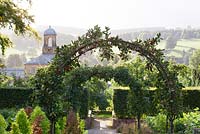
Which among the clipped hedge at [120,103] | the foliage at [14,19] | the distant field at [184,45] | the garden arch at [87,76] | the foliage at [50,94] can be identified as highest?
the foliage at [14,19]

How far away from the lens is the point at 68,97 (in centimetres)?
1486

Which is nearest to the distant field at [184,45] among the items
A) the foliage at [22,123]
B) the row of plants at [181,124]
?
the row of plants at [181,124]

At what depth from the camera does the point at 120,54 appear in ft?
29.6

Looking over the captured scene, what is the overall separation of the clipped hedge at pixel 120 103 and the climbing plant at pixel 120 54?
10.7 m

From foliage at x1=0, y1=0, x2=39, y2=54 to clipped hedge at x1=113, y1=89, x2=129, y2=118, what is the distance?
4841 millimetres

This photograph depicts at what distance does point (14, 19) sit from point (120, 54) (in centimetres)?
982

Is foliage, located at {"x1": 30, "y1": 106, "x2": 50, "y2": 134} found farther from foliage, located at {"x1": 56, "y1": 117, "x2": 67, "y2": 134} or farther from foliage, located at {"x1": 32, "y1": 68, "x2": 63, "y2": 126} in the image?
foliage, located at {"x1": 56, "y1": 117, "x2": 67, "y2": 134}

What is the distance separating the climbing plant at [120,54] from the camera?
8320mm

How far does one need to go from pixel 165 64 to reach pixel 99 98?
1969 cm

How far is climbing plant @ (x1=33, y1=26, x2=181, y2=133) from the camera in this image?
8320mm

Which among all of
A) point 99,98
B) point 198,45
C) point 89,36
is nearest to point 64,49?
point 89,36

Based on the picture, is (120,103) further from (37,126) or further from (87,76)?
(37,126)

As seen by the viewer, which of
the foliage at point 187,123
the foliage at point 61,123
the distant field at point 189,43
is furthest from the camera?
the distant field at point 189,43

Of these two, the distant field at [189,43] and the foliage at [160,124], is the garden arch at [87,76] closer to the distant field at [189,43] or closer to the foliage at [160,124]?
the foliage at [160,124]
